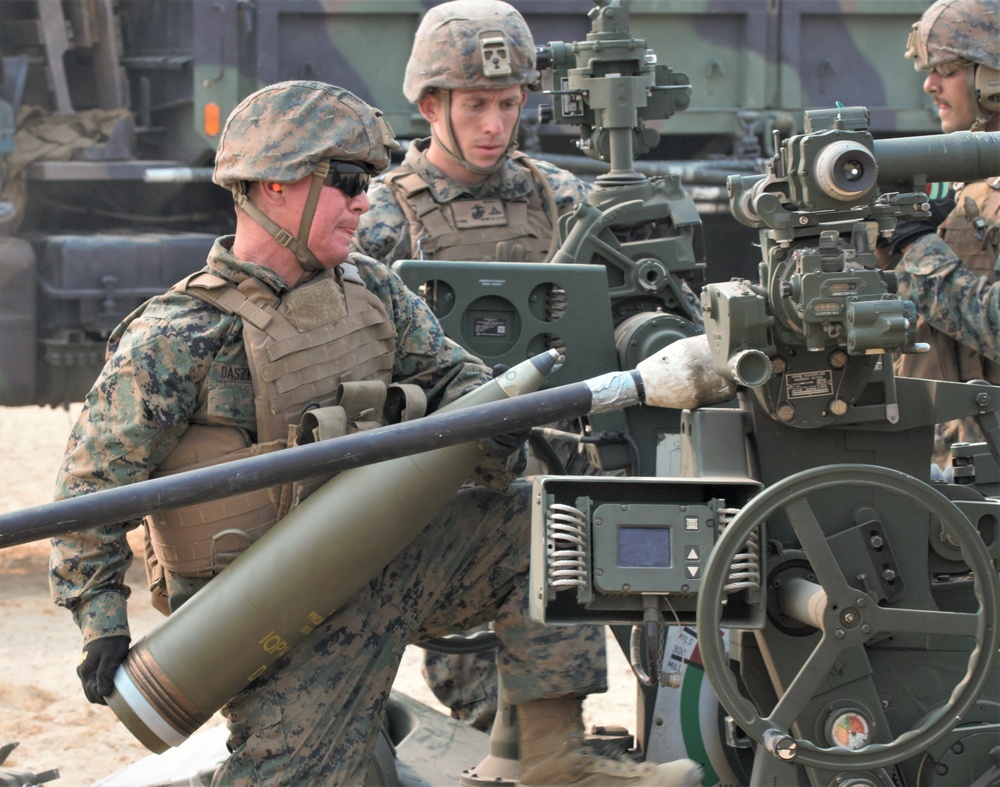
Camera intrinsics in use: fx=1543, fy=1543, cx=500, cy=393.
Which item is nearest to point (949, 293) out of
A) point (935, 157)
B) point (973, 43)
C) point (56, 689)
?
point (973, 43)

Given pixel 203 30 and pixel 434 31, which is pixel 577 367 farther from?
pixel 203 30

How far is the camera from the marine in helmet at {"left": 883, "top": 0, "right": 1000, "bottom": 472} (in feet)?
15.8

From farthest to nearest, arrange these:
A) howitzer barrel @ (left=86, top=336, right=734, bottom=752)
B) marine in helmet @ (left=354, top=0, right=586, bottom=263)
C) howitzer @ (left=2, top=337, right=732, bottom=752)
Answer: marine in helmet @ (left=354, top=0, right=586, bottom=263) → howitzer barrel @ (left=86, top=336, right=734, bottom=752) → howitzer @ (left=2, top=337, right=732, bottom=752)

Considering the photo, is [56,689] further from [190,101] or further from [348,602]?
[190,101]

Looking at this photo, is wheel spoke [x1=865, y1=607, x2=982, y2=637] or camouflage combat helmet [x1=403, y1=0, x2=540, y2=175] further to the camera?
camouflage combat helmet [x1=403, y1=0, x2=540, y2=175]

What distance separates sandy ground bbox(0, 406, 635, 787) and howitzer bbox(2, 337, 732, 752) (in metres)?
1.53

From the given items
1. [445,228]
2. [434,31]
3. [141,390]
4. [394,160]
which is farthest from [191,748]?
[394,160]

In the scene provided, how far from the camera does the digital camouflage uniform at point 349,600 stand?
3.41 metres

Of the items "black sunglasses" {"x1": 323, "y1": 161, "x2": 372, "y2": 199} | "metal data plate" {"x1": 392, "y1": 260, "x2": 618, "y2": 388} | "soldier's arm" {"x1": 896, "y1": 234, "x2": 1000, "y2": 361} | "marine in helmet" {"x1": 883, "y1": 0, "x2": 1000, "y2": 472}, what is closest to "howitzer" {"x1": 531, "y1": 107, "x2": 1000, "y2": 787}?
"black sunglasses" {"x1": 323, "y1": 161, "x2": 372, "y2": 199}

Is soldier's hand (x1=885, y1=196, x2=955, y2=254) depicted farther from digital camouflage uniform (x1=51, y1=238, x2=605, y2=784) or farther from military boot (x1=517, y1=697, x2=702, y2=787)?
military boot (x1=517, y1=697, x2=702, y2=787)

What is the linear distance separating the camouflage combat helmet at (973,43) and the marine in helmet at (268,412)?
2146 mm

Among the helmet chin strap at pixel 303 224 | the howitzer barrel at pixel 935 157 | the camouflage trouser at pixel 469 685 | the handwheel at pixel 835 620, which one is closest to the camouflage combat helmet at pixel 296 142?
the helmet chin strap at pixel 303 224

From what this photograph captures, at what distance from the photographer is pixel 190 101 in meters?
8.16

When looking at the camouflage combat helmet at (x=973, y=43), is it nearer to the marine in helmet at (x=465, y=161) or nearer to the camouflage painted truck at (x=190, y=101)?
the marine in helmet at (x=465, y=161)
